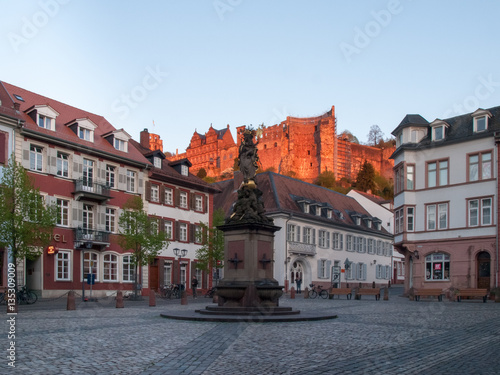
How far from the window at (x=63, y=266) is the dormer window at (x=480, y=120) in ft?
90.7

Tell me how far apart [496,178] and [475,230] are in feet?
11.7

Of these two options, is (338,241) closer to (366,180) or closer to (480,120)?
(480,120)

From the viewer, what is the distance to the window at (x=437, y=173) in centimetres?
4038

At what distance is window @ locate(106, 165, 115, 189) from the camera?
40688 millimetres

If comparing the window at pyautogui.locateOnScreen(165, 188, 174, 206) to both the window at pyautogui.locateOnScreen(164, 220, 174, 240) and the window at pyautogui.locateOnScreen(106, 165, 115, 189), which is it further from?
the window at pyautogui.locateOnScreen(106, 165, 115, 189)

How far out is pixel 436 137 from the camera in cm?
4141

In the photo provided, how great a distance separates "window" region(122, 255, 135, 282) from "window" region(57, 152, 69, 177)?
7.44 meters

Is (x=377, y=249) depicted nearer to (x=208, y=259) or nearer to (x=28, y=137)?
(x=208, y=259)

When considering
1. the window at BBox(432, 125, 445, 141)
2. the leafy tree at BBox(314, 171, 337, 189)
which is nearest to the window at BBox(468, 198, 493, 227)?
the window at BBox(432, 125, 445, 141)

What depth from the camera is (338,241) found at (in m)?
59.5

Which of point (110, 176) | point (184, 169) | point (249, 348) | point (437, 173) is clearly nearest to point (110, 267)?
point (110, 176)

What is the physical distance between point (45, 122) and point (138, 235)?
9291 mm

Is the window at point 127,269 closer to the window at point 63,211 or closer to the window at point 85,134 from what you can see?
the window at point 63,211

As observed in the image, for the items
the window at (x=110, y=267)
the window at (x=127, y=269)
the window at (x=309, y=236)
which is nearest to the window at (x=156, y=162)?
the window at (x=127, y=269)
